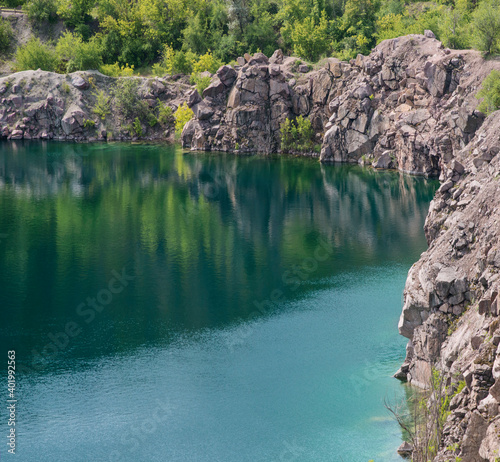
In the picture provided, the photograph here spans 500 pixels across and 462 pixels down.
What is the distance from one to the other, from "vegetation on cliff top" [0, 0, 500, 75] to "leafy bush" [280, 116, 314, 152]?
16.7 meters

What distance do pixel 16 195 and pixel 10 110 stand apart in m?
45.1

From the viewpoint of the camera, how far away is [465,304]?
1008 inches

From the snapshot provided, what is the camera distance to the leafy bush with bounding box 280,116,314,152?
95.4 metres

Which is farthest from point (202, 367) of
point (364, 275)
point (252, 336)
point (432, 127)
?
point (432, 127)

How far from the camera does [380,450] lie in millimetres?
25500

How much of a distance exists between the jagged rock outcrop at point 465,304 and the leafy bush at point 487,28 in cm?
4353

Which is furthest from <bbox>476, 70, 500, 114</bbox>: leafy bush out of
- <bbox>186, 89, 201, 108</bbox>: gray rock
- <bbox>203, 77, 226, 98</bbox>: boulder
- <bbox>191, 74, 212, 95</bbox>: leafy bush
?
<bbox>191, 74, 212, 95</bbox>: leafy bush

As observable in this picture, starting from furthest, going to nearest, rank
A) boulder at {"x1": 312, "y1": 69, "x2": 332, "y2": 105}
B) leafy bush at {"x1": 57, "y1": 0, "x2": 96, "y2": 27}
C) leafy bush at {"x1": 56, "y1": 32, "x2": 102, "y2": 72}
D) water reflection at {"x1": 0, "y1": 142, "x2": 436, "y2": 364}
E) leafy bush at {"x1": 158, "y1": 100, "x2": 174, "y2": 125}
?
leafy bush at {"x1": 57, "y1": 0, "x2": 96, "y2": 27}, leafy bush at {"x1": 56, "y1": 32, "x2": 102, "y2": 72}, leafy bush at {"x1": 158, "y1": 100, "x2": 174, "y2": 125}, boulder at {"x1": 312, "y1": 69, "x2": 332, "y2": 105}, water reflection at {"x1": 0, "y1": 142, "x2": 436, "y2": 364}

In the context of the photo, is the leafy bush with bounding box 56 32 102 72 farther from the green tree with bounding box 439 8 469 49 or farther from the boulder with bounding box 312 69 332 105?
the green tree with bounding box 439 8 469 49

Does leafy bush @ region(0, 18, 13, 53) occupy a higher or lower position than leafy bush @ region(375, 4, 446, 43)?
higher

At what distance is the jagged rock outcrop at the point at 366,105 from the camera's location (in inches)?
3029

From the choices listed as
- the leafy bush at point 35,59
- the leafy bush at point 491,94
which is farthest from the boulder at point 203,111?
the leafy bush at point 491,94

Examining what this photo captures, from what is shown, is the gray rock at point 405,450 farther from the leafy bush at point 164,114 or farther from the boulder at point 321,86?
the leafy bush at point 164,114

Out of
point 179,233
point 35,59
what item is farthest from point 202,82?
point 179,233
